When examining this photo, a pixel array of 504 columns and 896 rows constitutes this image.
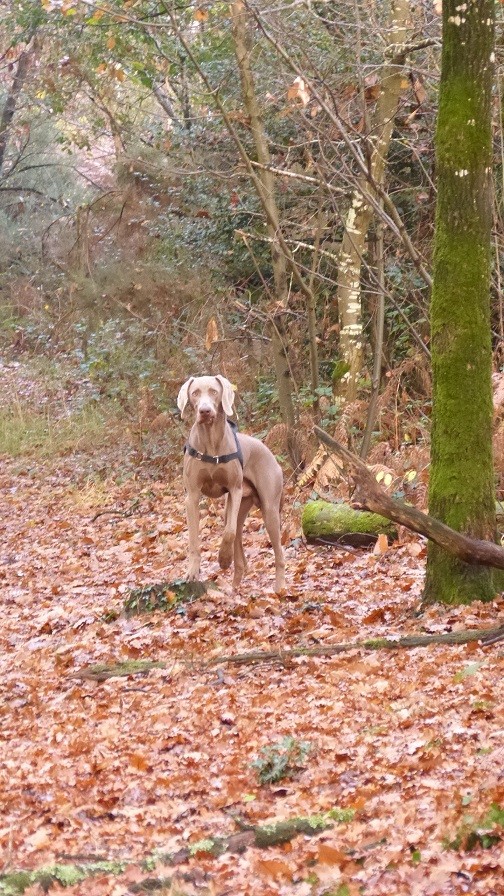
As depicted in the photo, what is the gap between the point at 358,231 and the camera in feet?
46.5

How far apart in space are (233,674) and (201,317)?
12160mm

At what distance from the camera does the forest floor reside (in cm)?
411

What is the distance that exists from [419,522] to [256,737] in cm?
184

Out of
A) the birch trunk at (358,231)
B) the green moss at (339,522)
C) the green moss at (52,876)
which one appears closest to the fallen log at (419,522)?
the green moss at (52,876)

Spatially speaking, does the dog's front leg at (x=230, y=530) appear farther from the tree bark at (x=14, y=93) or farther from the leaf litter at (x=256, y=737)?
the tree bark at (x=14, y=93)

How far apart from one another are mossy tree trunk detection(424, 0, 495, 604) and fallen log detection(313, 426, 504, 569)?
22cm

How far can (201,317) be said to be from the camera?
18.7m

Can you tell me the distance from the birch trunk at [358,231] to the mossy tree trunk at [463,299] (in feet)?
17.5

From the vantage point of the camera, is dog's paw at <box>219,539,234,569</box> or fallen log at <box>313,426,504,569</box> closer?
fallen log at <box>313,426,504,569</box>

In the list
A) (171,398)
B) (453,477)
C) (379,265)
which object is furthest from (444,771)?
(171,398)

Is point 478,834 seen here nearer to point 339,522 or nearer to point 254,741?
point 254,741

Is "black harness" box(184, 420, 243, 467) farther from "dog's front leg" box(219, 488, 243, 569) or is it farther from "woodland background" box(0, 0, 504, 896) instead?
"woodland background" box(0, 0, 504, 896)

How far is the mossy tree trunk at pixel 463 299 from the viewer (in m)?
7.08

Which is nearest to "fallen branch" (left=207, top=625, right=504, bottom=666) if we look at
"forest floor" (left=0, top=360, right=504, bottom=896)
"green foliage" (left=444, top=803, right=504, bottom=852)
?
"forest floor" (left=0, top=360, right=504, bottom=896)
